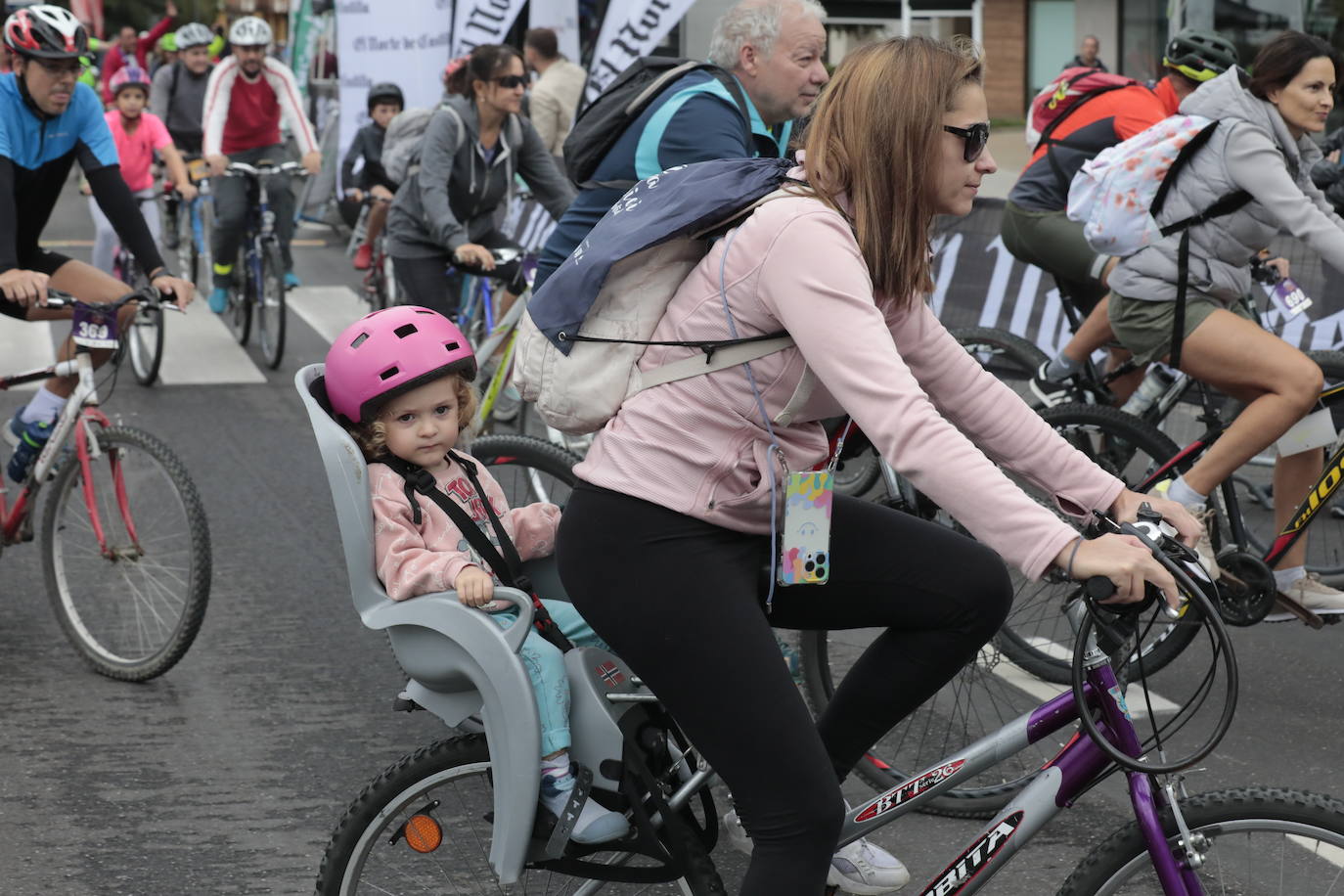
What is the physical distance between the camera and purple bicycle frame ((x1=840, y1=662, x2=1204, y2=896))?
8.38 feet

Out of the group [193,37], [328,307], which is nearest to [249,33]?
[193,37]

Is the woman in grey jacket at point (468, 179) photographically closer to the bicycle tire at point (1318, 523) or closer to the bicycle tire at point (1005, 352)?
the bicycle tire at point (1005, 352)

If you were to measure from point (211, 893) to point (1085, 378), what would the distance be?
13.5ft

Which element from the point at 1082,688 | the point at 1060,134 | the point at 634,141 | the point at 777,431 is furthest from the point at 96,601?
the point at 1060,134

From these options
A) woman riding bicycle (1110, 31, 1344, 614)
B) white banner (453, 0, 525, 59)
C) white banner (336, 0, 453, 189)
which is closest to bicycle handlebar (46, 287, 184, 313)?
woman riding bicycle (1110, 31, 1344, 614)

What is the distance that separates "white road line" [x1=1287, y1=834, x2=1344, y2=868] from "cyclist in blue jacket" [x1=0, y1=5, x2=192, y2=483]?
12.6 ft

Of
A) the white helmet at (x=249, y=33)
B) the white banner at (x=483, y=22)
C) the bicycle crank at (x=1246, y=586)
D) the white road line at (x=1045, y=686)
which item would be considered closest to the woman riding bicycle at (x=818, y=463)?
the white road line at (x=1045, y=686)

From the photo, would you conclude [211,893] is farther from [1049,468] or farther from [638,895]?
[1049,468]

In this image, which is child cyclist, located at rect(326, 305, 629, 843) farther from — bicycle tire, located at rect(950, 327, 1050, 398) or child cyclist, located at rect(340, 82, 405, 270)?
child cyclist, located at rect(340, 82, 405, 270)

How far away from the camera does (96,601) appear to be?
17.6ft

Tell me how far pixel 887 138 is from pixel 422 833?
1.46 m

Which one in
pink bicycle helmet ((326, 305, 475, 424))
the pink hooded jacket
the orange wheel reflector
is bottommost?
the orange wheel reflector

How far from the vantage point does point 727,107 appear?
4781mm

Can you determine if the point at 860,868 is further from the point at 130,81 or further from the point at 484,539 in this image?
the point at 130,81
